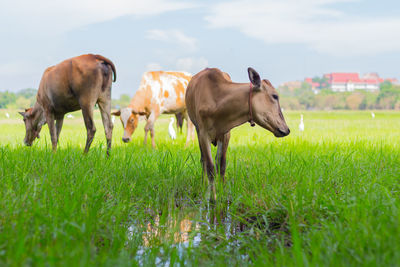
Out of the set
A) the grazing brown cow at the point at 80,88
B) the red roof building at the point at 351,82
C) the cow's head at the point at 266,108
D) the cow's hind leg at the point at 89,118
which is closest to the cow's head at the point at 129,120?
the grazing brown cow at the point at 80,88

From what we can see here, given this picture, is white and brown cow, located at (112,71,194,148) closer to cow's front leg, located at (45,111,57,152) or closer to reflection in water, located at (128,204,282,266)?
cow's front leg, located at (45,111,57,152)

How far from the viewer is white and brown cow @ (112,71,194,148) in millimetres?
10023

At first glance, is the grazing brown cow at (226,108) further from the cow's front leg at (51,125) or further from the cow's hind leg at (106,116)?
the cow's front leg at (51,125)

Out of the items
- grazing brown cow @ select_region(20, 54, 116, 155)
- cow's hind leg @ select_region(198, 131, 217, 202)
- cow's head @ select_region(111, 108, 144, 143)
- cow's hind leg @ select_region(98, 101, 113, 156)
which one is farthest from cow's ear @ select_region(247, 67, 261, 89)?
cow's head @ select_region(111, 108, 144, 143)

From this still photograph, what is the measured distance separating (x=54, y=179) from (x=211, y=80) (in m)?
2.11

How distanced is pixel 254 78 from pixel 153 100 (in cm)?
618

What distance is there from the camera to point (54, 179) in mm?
4082

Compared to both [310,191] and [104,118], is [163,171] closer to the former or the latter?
[310,191]

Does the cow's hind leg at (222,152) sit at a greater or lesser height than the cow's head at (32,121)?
greater

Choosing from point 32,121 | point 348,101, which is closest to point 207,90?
point 32,121

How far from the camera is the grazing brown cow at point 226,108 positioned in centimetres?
428

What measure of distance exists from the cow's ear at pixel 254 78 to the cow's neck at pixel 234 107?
0.41 ft

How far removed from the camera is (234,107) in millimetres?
4414

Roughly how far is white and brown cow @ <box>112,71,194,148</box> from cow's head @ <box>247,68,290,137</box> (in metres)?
5.69
